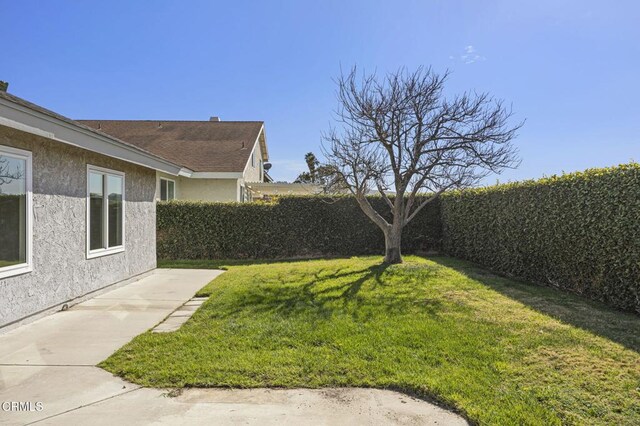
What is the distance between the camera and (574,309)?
5.99 metres

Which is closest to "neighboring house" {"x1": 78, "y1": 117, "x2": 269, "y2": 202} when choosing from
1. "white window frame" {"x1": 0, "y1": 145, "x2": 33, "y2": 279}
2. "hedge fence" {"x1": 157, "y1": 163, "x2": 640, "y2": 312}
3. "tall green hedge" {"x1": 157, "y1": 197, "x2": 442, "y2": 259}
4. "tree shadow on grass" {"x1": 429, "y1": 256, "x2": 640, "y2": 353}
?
"tall green hedge" {"x1": 157, "y1": 197, "x2": 442, "y2": 259}

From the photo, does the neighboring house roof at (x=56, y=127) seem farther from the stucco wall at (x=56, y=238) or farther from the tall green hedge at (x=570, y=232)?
the tall green hedge at (x=570, y=232)

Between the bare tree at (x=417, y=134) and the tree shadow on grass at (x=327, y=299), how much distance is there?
281cm

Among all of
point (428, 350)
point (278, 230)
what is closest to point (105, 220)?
point (278, 230)

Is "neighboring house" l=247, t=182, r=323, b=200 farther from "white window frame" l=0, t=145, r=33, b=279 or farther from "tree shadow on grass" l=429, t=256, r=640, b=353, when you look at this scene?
Result: "white window frame" l=0, t=145, r=33, b=279

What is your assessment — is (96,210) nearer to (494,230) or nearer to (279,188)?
(494,230)

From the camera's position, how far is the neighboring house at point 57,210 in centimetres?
495

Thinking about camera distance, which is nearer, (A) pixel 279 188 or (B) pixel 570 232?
(B) pixel 570 232

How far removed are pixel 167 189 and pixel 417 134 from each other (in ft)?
34.8

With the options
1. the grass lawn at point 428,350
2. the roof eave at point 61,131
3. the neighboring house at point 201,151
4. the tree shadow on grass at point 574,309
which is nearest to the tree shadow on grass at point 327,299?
the grass lawn at point 428,350

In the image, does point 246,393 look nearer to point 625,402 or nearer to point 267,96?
point 625,402

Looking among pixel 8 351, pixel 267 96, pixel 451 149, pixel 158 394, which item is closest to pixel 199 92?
pixel 267 96

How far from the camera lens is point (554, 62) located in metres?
9.71

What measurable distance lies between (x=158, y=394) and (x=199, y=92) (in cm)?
1967
